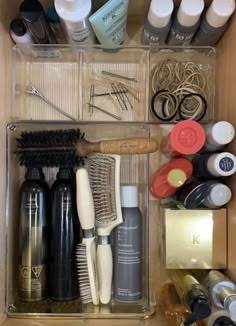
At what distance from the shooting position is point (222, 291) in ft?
2.17

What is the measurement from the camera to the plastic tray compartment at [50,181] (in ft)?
2.48

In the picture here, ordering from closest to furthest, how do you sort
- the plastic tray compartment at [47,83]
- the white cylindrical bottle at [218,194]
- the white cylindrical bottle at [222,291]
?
the white cylindrical bottle at [222,291] → the white cylindrical bottle at [218,194] → the plastic tray compartment at [47,83]

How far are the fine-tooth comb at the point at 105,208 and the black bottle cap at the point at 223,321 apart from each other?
0.20 meters

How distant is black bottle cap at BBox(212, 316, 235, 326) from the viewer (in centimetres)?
62

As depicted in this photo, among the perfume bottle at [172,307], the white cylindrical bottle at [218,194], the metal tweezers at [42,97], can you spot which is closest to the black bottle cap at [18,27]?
the metal tweezers at [42,97]

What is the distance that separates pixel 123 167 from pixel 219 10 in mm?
328

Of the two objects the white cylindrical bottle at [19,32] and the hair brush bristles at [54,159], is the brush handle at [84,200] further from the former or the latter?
the white cylindrical bottle at [19,32]

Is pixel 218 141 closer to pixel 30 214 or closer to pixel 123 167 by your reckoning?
pixel 123 167

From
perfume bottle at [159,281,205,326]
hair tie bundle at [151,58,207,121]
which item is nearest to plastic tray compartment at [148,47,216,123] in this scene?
hair tie bundle at [151,58,207,121]

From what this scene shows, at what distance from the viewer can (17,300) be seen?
2.52 ft

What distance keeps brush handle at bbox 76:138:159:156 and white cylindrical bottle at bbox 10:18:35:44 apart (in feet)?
0.71

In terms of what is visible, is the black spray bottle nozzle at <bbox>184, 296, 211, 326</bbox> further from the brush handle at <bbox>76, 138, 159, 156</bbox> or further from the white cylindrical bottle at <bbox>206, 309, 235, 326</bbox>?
the brush handle at <bbox>76, 138, 159, 156</bbox>

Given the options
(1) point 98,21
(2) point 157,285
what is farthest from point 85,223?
(1) point 98,21

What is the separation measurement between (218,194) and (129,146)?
6.8 inches
